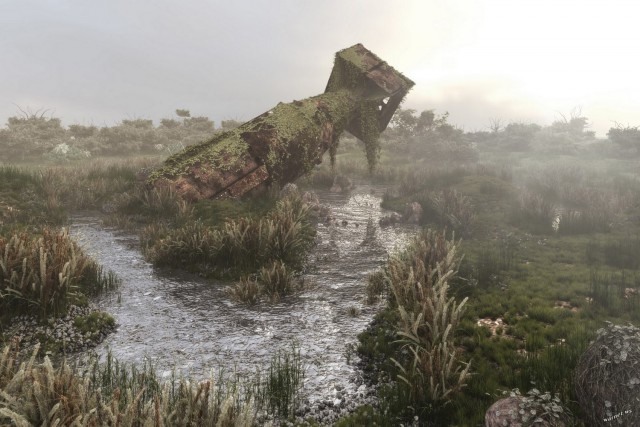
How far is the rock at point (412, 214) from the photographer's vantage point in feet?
41.2

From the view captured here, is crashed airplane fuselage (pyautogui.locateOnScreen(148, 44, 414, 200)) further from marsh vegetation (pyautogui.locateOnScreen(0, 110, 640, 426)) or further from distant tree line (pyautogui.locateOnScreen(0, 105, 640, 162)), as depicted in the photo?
distant tree line (pyautogui.locateOnScreen(0, 105, 640, 162))

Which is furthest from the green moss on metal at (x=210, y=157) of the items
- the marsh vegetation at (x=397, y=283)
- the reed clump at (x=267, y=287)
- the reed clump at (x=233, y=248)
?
the reed clump at (x=267, y=287)

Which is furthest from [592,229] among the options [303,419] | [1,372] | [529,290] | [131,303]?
[1,372]

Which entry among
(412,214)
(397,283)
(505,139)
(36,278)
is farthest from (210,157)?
(505,139)

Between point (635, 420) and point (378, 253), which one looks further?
point (378, 253)

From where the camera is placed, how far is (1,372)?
3.40 m

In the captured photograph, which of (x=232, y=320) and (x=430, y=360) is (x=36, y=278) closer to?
(x=232, y=320)

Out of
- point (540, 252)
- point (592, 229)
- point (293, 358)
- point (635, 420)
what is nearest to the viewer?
point (635, 420)

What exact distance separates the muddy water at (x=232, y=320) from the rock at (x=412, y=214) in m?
3.45

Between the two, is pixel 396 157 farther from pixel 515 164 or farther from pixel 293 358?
pixel 293 358

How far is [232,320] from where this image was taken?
5.97 meters

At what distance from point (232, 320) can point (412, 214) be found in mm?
8129

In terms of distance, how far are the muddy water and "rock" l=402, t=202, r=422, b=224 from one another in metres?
3.45

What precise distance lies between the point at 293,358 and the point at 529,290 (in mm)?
4365
